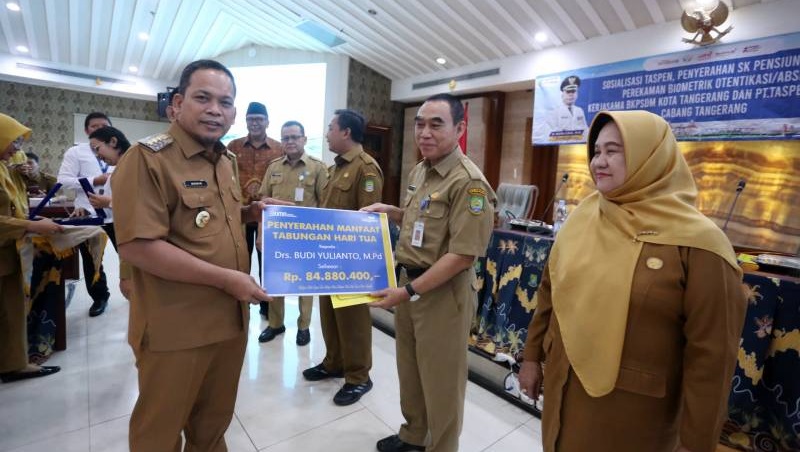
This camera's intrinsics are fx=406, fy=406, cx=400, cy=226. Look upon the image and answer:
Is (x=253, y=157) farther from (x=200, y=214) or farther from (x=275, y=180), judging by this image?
(x=200, y=214)

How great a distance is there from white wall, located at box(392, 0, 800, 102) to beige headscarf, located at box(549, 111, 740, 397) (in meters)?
4.01

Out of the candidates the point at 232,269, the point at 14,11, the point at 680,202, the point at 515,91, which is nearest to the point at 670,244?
the point at 680,202

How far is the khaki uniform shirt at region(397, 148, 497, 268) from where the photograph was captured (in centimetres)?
151

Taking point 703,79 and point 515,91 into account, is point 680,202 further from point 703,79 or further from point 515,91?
point 515,91

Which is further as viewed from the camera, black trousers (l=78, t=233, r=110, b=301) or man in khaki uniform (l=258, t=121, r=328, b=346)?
black trousers (l=78, t=233, r=110, b=301)

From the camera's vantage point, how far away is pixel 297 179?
9.64 feet

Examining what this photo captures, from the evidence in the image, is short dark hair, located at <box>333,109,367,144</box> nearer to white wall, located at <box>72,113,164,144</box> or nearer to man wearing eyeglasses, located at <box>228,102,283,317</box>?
man wearing eyeglasses, located at <box>228,102,283,317</box>

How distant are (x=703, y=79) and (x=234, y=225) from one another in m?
4.59

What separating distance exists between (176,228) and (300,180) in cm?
179

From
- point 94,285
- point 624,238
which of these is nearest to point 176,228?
point 624,238

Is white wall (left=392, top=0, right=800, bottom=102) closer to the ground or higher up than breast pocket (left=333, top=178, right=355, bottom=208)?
higher up

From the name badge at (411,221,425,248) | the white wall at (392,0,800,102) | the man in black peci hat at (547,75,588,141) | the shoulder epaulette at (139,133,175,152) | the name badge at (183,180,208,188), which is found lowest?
the name badge at (411,221,425,248)

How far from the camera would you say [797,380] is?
1.84 meters

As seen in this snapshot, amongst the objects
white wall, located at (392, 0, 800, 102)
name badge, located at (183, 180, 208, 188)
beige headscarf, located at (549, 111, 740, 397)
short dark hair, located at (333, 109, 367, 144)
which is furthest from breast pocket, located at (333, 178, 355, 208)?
white wall, located at (392, 0, 800, 102)
